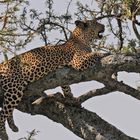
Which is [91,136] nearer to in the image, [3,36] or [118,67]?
[118,67]

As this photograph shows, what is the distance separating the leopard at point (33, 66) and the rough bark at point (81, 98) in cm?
14

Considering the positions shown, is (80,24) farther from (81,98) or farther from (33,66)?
(33,66)

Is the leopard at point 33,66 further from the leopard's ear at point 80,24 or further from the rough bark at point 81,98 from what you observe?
the leopard's ear at point 80,24

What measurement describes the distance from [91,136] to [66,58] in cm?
124

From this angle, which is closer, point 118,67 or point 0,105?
point 118,67

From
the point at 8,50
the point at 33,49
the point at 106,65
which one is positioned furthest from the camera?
the point at 33,49

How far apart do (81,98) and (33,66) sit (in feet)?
3.14

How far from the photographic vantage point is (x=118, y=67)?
8164mm

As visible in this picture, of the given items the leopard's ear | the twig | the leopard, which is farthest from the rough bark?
the leopard's ear

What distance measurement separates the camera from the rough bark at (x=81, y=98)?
26.8ft

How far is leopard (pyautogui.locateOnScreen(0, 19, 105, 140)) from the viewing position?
8.75m

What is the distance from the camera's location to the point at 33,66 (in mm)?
8992

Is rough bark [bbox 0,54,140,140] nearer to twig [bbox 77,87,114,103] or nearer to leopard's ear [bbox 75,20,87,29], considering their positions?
twig [bbox 77,87,114,103]

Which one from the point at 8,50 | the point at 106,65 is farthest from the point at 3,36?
the point at 106,65
